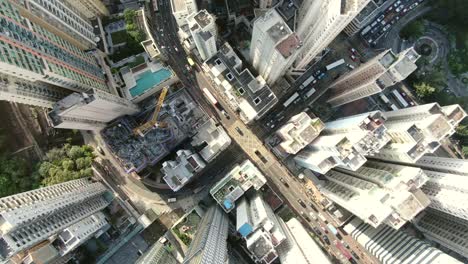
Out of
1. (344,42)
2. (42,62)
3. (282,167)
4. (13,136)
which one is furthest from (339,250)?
(13,136)

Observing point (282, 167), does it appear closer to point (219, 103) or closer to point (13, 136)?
point (219, 103)

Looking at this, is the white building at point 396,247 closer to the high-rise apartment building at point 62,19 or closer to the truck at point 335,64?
the truck at point 335,64

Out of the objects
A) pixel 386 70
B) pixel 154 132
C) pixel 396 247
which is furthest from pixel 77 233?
pixel 386 70

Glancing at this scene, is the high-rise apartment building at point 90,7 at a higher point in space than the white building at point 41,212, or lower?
higher

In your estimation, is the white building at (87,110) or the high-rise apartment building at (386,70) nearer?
the white building at (87,110)

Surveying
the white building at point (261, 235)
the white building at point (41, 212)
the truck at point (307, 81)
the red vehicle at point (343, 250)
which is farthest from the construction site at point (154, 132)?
the red vehicle at point (343, 250)
